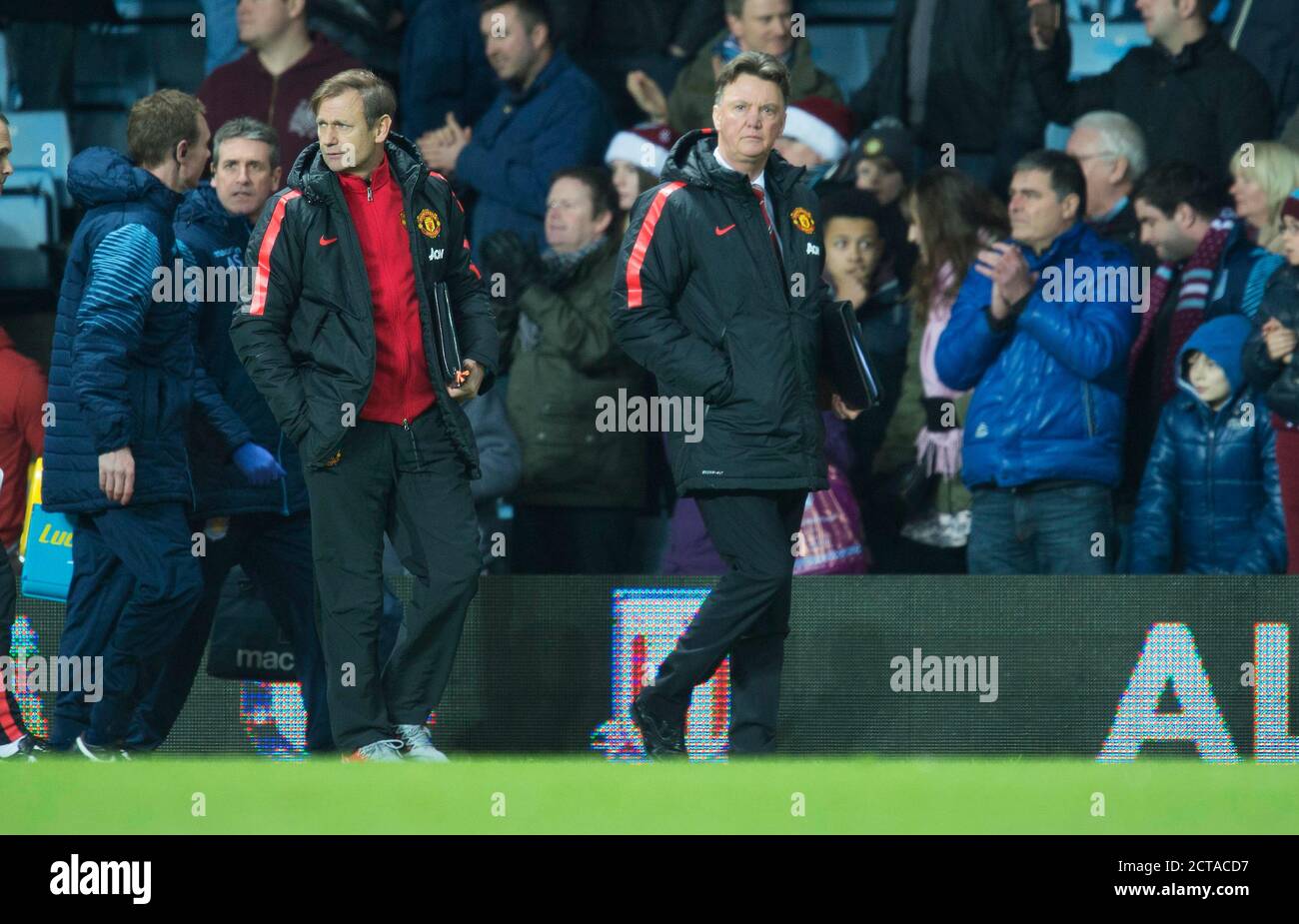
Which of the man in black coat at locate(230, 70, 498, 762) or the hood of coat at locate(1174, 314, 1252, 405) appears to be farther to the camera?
the hood of coat at locate(1174, 314, 1252, 405)

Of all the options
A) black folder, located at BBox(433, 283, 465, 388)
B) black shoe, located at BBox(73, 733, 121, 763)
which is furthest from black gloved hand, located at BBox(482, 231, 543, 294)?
black shoe, located at BBox(73, 733, 121, 763)

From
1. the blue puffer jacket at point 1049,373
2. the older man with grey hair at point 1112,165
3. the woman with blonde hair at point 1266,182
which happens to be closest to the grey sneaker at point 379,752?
the blue puffer jacket at point 1049,373

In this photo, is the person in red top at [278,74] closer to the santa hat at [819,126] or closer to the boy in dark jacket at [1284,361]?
the santa hat at [819,126]

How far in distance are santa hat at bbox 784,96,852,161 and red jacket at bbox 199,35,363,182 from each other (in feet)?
6.11

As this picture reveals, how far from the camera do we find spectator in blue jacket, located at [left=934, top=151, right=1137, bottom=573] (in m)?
7.74

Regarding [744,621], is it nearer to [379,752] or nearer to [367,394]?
[379,752]

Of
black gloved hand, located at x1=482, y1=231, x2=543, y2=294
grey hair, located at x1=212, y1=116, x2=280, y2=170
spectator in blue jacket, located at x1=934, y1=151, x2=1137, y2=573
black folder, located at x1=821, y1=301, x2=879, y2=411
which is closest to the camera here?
black folder, located at x1=821, y1=301, x2=879, y2=411

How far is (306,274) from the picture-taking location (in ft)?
19.9

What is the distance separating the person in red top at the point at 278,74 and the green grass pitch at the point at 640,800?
4.00 meters

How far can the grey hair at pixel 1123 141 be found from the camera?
8469 millimetres

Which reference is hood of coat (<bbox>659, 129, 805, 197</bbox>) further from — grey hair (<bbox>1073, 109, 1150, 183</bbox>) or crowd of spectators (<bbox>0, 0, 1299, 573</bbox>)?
grey hair (<bbox>1073, 109, 1150, 183</bbox>)

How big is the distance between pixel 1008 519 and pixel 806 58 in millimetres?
2262

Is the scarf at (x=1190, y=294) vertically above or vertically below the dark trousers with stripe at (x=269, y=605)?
above
